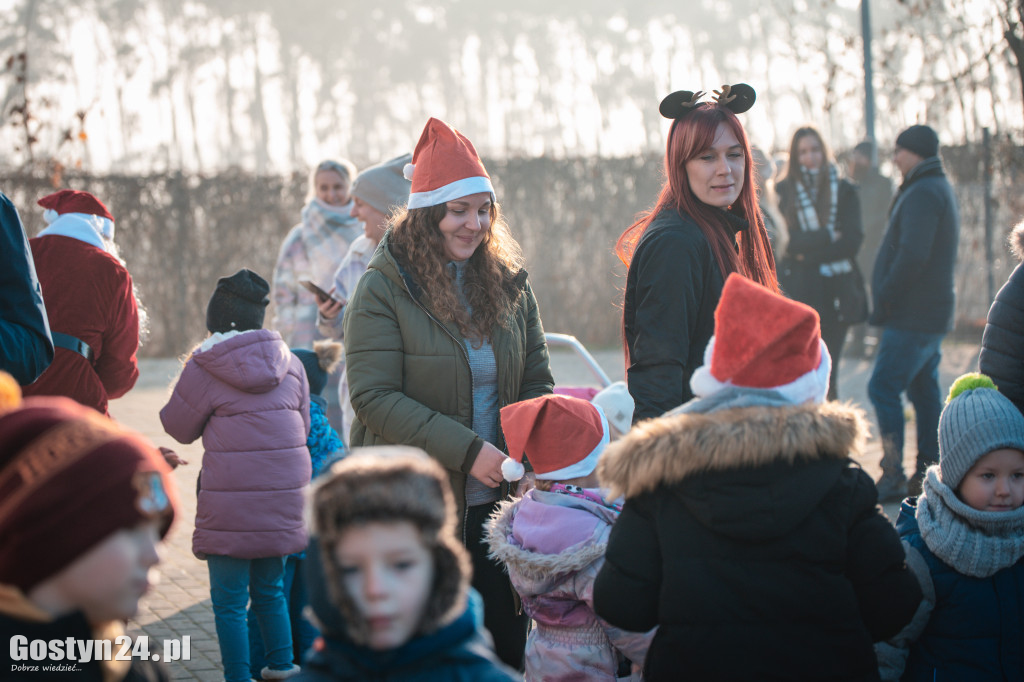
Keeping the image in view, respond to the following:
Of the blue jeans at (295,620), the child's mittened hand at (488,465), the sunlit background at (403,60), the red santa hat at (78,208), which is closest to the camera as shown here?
the child's mittened hand at (488,465)

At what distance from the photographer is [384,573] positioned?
1.82 meters

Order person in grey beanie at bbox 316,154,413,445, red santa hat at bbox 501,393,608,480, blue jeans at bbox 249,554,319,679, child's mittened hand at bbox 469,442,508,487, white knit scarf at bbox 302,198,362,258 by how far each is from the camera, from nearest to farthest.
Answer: red santa hat at bbox 501,393,608,480 → child's mittened hand at bbox 469,442,508,487 → blue jeans at bbox 249,554,319,679 → person in grey beanie at bbox 316,154,413,445 → white knit scarf at bbox 302,198,362,258

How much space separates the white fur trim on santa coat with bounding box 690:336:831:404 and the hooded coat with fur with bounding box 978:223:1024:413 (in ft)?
3.57

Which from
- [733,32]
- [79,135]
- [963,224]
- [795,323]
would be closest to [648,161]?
[963,224]

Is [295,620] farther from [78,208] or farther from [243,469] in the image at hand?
[78,208]

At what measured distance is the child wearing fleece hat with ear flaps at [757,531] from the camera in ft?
7.39

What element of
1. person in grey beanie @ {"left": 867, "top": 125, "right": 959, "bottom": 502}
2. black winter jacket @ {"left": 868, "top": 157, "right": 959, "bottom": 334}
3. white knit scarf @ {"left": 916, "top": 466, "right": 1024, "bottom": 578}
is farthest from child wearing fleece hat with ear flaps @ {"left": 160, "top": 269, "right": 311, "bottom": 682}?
black winter jacket @ {"left": 868, "top": 157, "right": 959, "bottom": 334}

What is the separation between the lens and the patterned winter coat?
2.91 meters

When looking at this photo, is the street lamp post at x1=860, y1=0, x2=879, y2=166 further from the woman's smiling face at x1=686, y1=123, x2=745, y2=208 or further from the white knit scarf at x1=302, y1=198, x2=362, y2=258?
the woman's smiling face at x1=686, y1=123, x2=745, y2=208

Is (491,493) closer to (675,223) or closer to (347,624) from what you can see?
(675,223)

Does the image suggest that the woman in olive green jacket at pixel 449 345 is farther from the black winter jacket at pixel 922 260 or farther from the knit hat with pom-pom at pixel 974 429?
the black winter jacket at pixel 922 260

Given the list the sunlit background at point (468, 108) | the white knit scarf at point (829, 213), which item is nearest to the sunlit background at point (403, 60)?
the sunlit background at point (468, 108)

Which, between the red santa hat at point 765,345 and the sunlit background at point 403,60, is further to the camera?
the sunlit background at point 403,60

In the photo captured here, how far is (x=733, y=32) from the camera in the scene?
147ft
